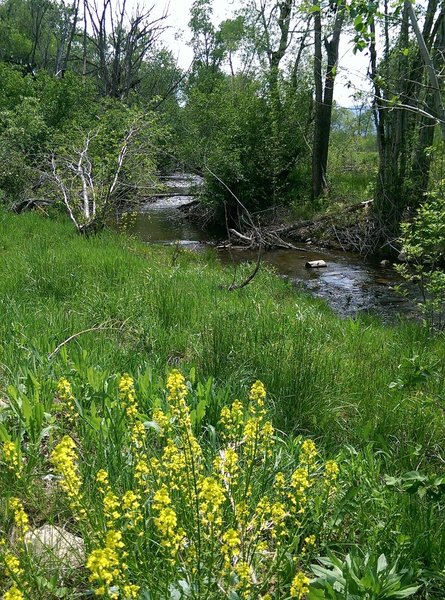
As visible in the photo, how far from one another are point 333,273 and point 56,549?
405 inches

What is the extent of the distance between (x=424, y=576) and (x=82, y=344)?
9.58 feet

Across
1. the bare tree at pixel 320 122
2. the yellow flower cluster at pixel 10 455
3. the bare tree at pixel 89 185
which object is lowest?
the yellow flower cluster at pixel 10 455

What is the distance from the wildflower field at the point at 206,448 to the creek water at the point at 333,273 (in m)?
2.89

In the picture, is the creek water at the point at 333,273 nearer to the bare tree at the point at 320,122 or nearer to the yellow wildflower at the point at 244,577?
the bare tree at the point at 320,122

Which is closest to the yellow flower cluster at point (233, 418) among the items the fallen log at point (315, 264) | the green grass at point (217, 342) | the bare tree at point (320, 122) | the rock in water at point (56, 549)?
the rock in water at point (56, 549)

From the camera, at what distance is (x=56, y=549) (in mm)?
1986

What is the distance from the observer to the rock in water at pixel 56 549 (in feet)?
6.24

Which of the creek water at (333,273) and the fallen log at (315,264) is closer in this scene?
the creek water at (333,273)

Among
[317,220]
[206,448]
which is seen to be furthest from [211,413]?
[317,220]

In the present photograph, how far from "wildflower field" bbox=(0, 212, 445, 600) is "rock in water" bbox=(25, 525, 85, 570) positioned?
0.4 inches

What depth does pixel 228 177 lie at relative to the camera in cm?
1722

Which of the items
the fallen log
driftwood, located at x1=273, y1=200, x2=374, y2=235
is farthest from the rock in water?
driftwood, located at x1=273, y1=200, x2=374, y2=235

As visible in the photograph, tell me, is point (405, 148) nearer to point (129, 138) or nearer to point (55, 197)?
point (129, 138)

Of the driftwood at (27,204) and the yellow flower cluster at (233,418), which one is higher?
the driftwood at (27,204)
